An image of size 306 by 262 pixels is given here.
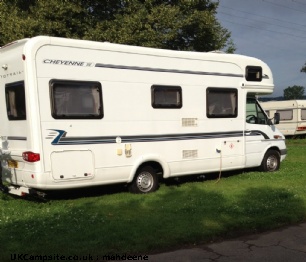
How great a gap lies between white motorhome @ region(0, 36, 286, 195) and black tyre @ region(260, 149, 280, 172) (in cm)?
91

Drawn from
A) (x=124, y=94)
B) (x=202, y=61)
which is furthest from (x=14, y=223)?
(x=202, y=61)

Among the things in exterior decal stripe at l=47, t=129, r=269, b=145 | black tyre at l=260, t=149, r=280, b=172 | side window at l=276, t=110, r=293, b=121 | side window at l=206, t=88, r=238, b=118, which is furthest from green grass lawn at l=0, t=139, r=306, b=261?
side window at l=276, t=110, r=293, b=121

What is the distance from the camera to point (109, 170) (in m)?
8.57

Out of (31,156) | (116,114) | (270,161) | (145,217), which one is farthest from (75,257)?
(270,161)

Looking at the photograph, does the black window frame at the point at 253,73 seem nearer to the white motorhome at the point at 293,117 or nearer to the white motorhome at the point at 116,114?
the white motorhome at the point at 116,114

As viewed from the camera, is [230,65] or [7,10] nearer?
[230,65]

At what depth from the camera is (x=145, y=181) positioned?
9.30 meters

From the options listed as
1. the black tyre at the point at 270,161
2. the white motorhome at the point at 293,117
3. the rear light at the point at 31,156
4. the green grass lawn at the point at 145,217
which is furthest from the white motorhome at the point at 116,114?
the white motorhome at the point at 293,117

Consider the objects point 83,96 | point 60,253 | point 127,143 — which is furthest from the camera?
point 127,143

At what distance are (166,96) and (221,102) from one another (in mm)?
1750

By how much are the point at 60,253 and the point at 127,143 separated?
12.4 ft

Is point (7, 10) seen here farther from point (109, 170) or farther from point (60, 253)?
point (60, 253)

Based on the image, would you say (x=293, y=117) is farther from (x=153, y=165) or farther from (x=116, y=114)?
(x=116, y=114)

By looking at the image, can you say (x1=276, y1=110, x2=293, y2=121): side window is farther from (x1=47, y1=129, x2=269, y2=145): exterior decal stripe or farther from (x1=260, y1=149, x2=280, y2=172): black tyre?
(x1=47, y1=129, x2=269, y2=145): exterior decal stripe
